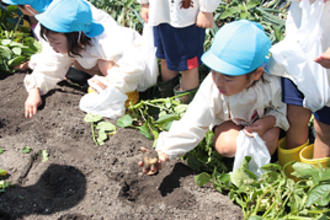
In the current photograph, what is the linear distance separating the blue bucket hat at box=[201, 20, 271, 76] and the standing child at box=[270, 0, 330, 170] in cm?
14

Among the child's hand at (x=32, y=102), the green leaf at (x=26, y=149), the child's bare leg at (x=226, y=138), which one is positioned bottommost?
the green leaf at (x=26, y=149)

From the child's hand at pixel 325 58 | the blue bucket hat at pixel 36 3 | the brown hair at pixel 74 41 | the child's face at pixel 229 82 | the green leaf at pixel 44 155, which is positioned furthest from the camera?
the blue bucket hat at pixel 36 3

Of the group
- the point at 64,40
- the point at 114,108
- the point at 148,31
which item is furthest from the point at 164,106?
the point at 64,40

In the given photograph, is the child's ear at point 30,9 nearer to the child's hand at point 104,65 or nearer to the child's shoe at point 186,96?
the child's hand at point 104,65

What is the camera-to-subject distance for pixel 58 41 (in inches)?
87.4

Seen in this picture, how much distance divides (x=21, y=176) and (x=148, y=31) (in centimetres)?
117

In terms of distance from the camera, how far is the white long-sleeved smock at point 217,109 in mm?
1725

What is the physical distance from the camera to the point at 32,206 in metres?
1.71

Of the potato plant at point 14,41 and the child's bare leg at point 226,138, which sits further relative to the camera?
the potato plant at point 14,41

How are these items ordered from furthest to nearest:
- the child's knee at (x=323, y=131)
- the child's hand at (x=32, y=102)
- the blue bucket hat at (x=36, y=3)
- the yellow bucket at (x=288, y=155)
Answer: the blue bucket hat at (x=36, y=3), the child's hand at (x=32, y=102), the yellow bucket at (x=288, y=155), the child's knee at (x=323, y=131)

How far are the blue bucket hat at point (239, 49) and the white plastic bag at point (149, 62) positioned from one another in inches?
34.3

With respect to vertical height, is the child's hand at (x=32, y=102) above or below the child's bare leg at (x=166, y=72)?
below

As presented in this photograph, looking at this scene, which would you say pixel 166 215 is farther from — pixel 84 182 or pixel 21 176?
pixel 21 176

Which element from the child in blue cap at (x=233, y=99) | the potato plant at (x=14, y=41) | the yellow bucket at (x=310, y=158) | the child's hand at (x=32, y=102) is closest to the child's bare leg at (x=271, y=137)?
the child in blue cap at (x=233, y=99)
